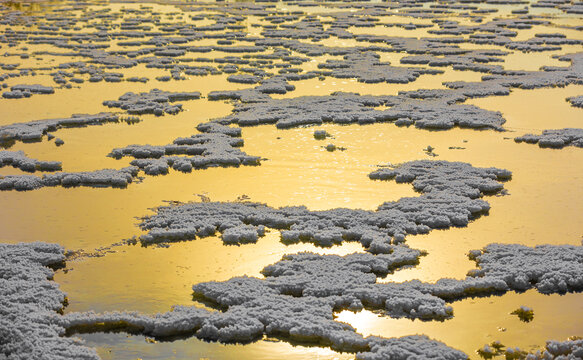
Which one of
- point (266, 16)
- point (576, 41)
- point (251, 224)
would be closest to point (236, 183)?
point (251, 224)

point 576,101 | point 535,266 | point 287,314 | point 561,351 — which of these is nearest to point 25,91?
point 287,314

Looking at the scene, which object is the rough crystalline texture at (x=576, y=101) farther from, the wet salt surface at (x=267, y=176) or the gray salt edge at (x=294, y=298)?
the gray salt edge at (x=294, y=298)

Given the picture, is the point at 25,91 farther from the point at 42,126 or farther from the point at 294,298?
the point at 294,298

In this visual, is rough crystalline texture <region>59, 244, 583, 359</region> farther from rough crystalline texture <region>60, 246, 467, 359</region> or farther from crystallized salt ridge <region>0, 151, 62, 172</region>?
crystallized salt ridge <region>0, 151, 62, 172</region>

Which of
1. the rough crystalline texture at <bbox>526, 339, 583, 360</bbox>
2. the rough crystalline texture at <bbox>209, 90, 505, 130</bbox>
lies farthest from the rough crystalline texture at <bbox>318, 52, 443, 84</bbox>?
the rough crystalline texture at <bbox>526, 339, 583, 360</bbox>

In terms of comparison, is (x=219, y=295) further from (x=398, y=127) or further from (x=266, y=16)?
(x=266, y=16)

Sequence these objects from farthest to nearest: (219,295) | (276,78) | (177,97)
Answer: (276,78), (177,97), (219,295)
